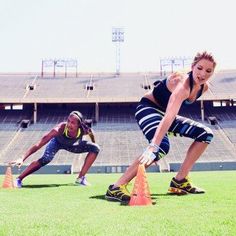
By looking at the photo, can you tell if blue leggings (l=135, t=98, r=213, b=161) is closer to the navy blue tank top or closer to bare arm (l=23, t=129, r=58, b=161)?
the navy blue tank top

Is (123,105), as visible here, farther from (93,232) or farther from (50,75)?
(93,232)

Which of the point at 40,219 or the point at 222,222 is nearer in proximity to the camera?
the point at 222,222

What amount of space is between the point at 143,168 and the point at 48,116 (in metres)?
42.0

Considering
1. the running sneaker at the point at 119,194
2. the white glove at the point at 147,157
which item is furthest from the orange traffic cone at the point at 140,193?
the running sneaker at the point at 119,194

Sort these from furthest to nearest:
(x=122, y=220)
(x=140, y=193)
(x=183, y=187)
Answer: (x=183, y=187), (x=140, y=193), (x=122, y=220)

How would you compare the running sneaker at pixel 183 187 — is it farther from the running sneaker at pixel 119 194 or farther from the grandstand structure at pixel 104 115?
the grandstand structure at pixel 104 115

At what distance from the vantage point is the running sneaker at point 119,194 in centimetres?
446

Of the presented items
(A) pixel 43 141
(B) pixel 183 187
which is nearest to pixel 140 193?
(B) pixel 183 187

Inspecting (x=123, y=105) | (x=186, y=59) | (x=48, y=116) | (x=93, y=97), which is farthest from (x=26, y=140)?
(x=186, y=59)

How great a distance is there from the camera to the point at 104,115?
4544 centimetres

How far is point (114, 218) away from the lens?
10.0ft

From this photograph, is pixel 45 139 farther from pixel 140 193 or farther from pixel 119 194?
pixel 140 193

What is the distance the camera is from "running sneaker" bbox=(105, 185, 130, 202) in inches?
176

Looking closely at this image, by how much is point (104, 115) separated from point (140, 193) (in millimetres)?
41520
